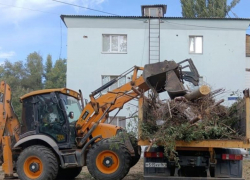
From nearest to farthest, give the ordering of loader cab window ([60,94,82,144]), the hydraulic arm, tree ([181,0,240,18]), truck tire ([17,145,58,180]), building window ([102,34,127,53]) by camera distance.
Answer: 1. the hydraulic arm
2. truck tire ([17,145,58,180])
3. loader cab window ([60,94,82,144])
4. building window ([102,34,127,53])
5. tree ([181,0,240,18])

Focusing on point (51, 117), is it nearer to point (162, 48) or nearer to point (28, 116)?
point (28, 116)

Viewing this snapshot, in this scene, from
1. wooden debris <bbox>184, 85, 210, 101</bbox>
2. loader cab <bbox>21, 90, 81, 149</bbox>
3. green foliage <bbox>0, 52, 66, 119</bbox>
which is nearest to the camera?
wooden debris <bbox>184, 85, 210, 101</bbox>

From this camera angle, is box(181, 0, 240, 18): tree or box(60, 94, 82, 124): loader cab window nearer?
box(60, 94, 82, 124): loader cab window

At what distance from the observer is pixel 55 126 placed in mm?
10367

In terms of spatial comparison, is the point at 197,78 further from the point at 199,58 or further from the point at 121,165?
the point at 199,58

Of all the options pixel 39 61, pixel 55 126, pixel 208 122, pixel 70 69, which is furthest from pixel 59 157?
pixel 39 61

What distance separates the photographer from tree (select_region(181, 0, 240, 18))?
35.3 metres

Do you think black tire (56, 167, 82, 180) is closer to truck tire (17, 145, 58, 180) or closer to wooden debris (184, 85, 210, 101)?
truck tire (17, 145, 58, 180)

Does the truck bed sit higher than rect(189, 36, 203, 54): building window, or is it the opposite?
rect(189, 36, 203, 54): building window

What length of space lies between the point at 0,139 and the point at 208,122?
5.62 metres

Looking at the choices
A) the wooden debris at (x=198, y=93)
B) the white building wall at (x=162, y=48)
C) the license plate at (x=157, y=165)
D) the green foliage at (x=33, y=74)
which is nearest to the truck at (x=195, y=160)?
the license plate at (x=157, y=165)

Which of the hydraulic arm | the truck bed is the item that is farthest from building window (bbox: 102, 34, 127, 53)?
the truck bed

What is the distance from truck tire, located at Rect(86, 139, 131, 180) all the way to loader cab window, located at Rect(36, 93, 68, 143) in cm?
99

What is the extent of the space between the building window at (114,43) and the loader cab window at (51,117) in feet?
40.4
